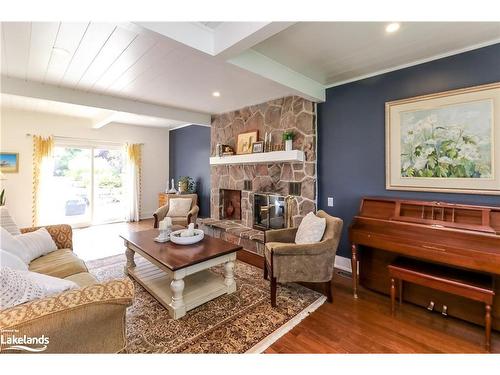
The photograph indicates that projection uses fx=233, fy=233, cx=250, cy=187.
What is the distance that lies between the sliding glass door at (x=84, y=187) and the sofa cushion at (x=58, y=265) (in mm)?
3724

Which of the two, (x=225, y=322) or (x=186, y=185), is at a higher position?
(x=186, y=185)

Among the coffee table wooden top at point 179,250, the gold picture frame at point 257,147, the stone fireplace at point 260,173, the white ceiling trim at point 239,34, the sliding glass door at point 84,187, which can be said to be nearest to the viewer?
the white ceiling trim at point 239,34

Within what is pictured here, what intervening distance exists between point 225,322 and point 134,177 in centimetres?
519

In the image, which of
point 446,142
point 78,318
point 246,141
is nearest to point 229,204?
point 246,141

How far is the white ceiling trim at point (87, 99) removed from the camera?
293 centimetres

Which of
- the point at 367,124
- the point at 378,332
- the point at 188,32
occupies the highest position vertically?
the point at 188,32

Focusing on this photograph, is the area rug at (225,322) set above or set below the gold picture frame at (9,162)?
below

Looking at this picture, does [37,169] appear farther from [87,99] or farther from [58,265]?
[58,265]

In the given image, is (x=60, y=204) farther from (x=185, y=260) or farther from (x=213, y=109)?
(x=185, y=260)

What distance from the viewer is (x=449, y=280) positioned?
183cm

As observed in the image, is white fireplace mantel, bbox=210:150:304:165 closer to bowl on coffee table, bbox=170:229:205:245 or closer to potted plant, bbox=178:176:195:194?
potted plant, bbox=178:176:195:194

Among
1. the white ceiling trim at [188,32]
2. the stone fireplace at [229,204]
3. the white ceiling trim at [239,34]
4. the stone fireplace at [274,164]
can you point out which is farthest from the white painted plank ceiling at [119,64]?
the stone fireplace at [229,204]

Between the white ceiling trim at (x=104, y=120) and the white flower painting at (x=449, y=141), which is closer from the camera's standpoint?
the white flower painting at (x=449, y=141)

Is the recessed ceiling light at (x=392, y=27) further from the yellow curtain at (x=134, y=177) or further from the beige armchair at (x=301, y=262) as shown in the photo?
the yellow curtain at (x=134, y=177)
